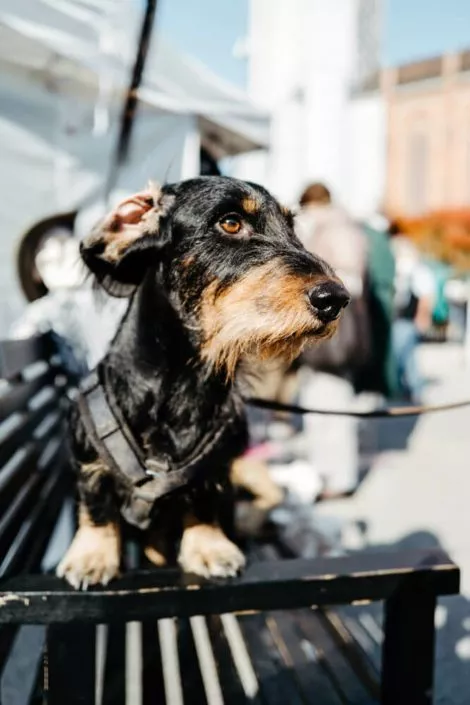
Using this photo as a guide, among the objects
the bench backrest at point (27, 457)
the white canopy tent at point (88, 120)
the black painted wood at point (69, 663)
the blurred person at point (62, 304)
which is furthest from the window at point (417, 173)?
the black painted wood at point (69, 663)

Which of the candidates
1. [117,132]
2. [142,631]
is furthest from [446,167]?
[142,631]

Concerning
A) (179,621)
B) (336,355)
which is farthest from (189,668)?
(336,355)

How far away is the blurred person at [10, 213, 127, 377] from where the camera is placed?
10.7ft

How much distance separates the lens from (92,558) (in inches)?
64.4

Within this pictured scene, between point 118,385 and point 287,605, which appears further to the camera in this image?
point 118,385

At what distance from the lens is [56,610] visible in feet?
4.70

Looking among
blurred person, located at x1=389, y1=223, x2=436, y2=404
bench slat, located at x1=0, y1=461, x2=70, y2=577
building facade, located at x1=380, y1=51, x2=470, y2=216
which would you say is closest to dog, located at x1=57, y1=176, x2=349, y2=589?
bench slat, located at x1=0, y1=461, x2=70, y2=577

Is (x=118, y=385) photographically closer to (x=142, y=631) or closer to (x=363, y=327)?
(x=142, y=631)

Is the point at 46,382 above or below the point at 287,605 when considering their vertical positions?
above

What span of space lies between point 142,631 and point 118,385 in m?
1.07

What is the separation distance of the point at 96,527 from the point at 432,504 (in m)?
3.22

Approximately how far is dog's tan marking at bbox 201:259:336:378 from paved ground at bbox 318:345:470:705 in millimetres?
1507

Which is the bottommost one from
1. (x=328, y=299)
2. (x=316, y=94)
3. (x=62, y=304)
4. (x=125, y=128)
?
(x=62, y=304)

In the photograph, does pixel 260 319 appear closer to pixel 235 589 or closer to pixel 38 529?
pixel 235 589
